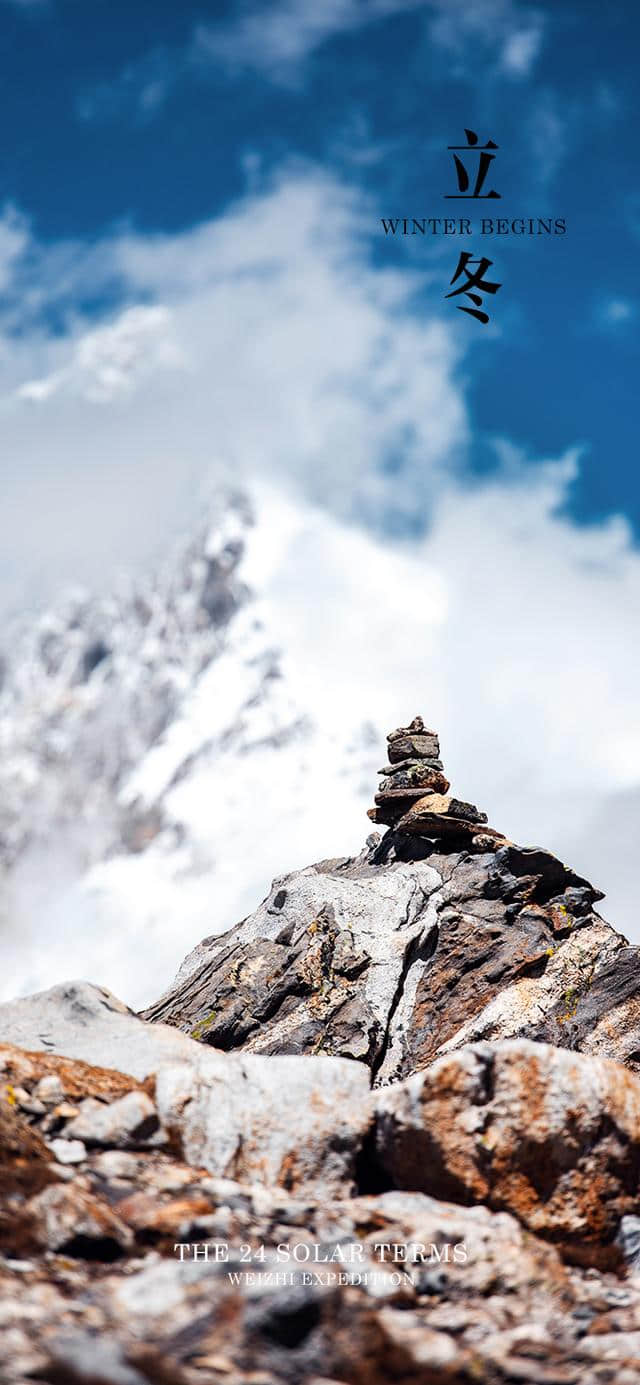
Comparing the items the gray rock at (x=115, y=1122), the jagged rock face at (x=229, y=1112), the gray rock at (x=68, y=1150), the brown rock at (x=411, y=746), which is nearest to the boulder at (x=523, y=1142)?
the jagged rock face at (x=229, y=1112)

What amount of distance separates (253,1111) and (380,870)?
2034 centimetres

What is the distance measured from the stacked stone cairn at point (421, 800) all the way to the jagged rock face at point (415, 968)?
761mm

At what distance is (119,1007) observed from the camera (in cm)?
1984

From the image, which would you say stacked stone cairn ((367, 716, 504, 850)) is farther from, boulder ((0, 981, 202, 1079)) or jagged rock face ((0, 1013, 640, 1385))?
jagged rock face ((0, 1013, 640, 1385))

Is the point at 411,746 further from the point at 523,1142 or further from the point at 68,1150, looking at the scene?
the point at 68,1150

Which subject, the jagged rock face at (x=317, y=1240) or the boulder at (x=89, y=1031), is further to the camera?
the boulder at (x=89, y=1031)

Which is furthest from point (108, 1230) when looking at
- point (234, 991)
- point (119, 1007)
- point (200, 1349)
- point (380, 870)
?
point (380, 870)

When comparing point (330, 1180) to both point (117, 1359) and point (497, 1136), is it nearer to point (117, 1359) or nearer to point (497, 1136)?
point (497, 1136)

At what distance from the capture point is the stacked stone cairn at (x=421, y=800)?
3594 cm

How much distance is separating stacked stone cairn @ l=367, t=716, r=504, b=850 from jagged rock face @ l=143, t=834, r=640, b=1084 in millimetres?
761

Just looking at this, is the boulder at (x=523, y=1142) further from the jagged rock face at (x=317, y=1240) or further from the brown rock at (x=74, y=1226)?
the brown rock at (x=74, y=1226)

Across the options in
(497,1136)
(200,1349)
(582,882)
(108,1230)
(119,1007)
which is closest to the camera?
(200,1349)

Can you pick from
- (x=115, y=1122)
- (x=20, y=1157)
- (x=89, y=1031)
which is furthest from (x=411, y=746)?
(x=20, y=1157)

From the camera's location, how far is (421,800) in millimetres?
37094
